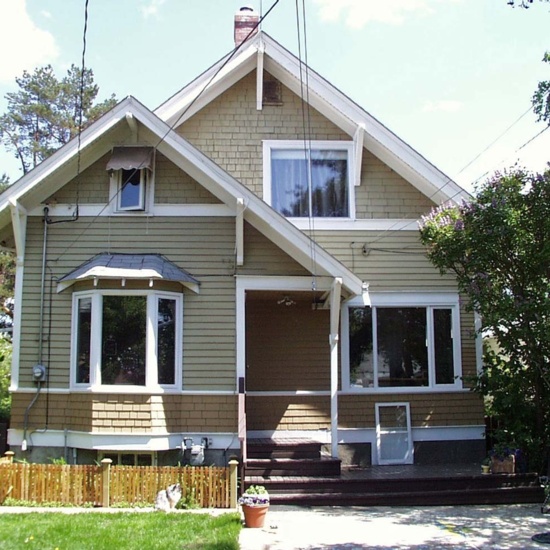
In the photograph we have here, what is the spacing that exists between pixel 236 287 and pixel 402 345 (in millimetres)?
3547

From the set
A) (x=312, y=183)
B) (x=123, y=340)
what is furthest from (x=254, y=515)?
(x=312, y=183)

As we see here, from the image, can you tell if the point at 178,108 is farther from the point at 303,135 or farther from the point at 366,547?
the point at 366,547

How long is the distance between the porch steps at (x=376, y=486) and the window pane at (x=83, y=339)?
10.0 ft

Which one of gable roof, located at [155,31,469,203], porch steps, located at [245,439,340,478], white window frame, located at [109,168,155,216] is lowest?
porch steps, located at [245,439,340,478]

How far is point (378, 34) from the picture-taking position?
9016mm

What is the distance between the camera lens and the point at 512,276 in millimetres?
11258

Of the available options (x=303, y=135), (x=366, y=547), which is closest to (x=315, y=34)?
(x=303, y=135)

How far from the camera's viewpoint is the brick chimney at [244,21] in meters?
14.4

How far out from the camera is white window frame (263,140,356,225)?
1302 cm

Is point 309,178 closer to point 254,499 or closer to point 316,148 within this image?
point 316,148

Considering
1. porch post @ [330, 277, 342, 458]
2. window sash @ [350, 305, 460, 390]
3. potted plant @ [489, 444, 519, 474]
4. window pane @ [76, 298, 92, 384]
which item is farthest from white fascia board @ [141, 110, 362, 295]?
potted plant @ [489, 444, 519, 474]

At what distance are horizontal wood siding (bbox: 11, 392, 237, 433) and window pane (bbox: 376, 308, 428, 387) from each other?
10.7 feet

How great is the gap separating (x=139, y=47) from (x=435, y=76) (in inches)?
182

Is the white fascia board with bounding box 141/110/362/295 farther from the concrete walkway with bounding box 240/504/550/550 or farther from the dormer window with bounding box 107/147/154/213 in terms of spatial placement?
the concrete walkway with bounding box 240/504/550/550
